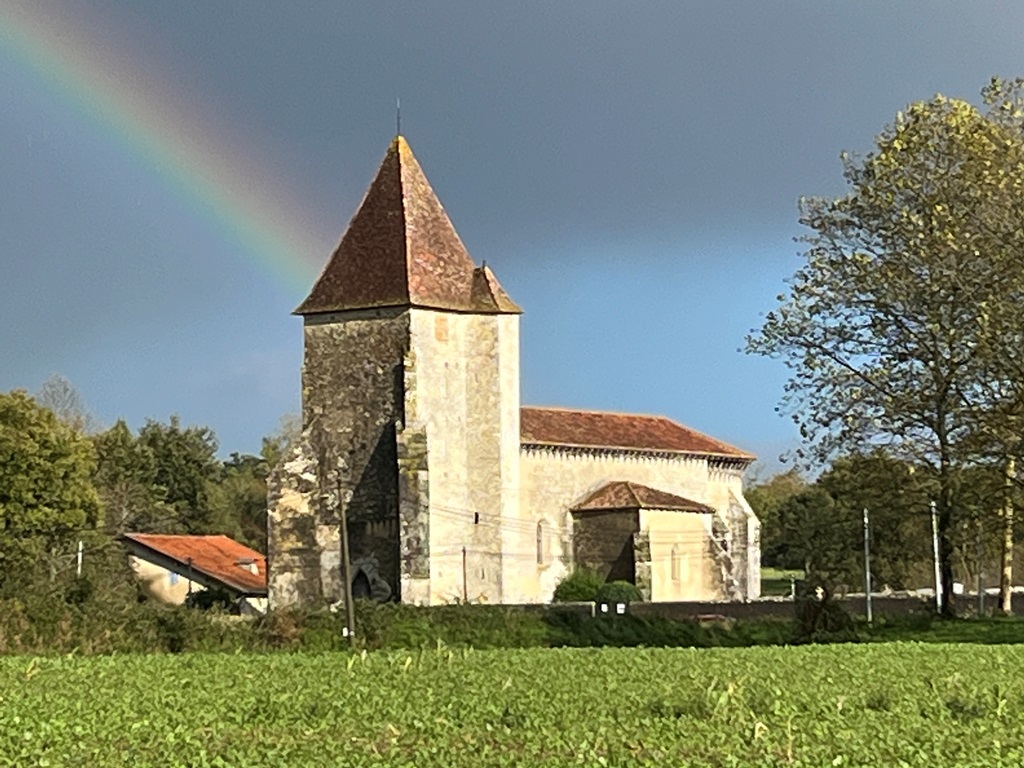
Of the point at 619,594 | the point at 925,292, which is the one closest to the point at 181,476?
the point at 619,594

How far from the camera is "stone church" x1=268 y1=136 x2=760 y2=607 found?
201 feet

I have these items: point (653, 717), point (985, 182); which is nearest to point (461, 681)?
point (653, 717)

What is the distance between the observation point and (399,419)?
61.5m

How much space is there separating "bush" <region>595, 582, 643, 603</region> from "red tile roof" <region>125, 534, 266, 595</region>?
15.0 m

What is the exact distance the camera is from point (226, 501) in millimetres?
100500

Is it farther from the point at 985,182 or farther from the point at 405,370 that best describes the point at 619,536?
the point at 985,182

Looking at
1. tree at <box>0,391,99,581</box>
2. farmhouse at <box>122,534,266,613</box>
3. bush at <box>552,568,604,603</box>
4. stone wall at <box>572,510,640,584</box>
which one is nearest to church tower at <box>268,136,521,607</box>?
bush at <box>552,568,604,603</box>

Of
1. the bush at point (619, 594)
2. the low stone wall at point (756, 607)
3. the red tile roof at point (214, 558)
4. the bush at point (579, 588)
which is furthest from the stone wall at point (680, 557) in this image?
the red tile roof at point (214, 558)

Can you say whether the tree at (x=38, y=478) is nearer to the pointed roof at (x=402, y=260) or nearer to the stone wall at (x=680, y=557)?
the pointed roof at (x=402, y=260)

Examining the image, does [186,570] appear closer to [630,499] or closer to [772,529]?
[630,499]

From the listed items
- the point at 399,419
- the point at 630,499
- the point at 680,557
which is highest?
the point at 399,419

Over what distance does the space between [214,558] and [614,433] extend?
18528mm

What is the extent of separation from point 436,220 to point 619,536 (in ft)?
49.5

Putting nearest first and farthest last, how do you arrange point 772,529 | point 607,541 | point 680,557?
point 607,541 → point 680,557 → point 772,529
